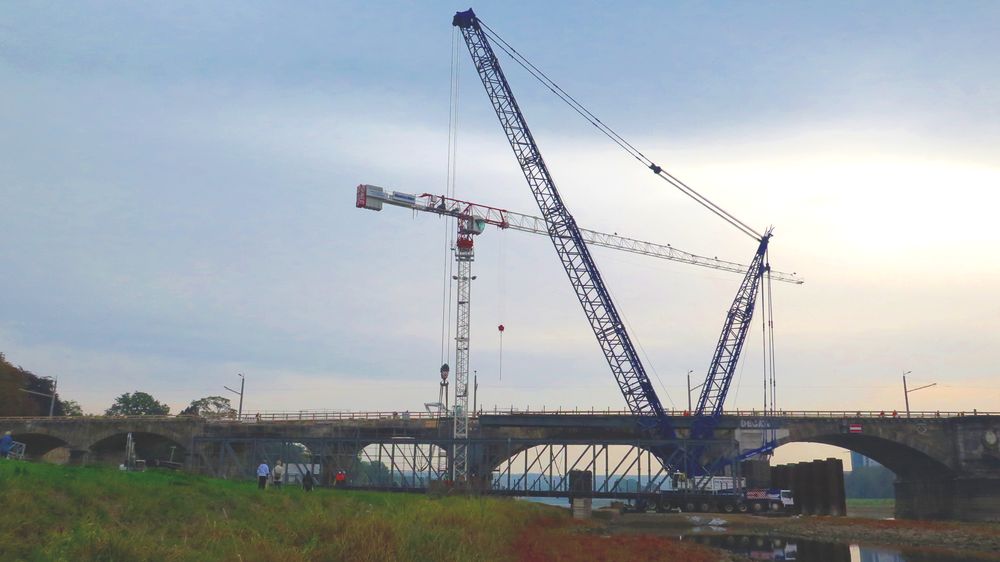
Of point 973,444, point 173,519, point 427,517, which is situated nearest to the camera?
point 173,519

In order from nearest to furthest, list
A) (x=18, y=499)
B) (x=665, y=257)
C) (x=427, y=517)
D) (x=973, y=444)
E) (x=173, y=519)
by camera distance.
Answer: (x=18, y=499) → (x=173, y=519) → (x=427, y=517) → (x=973, y=444) → (x=665, y=257)

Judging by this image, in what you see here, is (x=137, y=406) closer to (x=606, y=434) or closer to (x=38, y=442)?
(x=38, y=442)

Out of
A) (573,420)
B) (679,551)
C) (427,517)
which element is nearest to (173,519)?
(427,517)

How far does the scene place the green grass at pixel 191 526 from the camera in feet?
63.5

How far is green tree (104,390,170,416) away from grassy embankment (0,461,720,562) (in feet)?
474

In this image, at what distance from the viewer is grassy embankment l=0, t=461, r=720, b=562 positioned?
19.5 meters

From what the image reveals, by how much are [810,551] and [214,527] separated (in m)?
41.7

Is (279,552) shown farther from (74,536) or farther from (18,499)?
(18,499)

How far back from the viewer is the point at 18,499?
23.1 m

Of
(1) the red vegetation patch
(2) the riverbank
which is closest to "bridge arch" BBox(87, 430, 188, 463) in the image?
(2) the riverbank

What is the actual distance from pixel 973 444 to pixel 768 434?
22.1 metres

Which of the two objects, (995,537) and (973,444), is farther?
(973,444)

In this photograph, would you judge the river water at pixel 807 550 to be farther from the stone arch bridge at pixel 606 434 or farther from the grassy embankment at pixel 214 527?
the stone arch bridge at pixel 606 434

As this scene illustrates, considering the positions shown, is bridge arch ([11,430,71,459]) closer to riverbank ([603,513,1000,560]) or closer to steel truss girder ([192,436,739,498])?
steel truss girder ([192,436,739,498])
